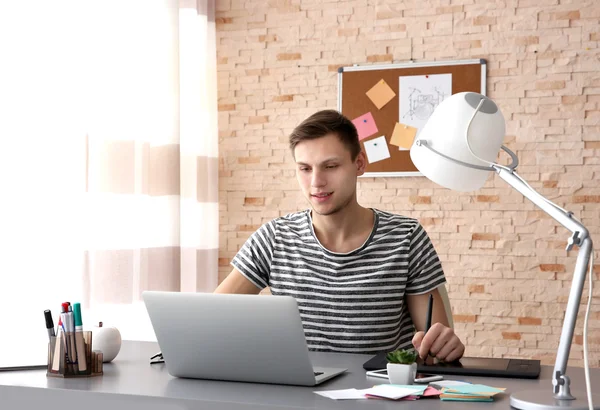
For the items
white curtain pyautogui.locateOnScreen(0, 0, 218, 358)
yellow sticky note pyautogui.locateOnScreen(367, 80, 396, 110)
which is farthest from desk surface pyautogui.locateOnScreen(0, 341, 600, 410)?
yellow sticky note pyautogui.locateOnScreen(367, 80, 396, 110)

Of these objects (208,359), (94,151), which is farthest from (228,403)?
(94,151)

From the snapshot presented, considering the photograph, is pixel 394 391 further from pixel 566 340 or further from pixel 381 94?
pixel 381 94

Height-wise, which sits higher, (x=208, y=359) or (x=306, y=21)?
(x=306, y=21)

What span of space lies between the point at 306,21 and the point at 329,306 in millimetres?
2407

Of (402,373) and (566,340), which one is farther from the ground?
(566,340)

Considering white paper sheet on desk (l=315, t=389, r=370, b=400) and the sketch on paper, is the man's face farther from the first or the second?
Result: the sketch on paper

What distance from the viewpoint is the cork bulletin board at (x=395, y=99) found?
156 inches

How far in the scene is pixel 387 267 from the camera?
2238mm

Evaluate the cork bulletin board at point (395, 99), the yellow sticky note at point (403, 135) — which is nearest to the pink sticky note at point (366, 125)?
the cork bulletin board at point (395, 99)

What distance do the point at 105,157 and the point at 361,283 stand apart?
5.27 ft

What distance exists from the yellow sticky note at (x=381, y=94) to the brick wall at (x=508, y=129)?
15 cm

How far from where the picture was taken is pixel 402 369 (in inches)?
59.7

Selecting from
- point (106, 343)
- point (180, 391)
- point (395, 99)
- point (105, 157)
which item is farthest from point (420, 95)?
point (180, 391)

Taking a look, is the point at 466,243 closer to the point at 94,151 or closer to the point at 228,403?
the point at 94,151
